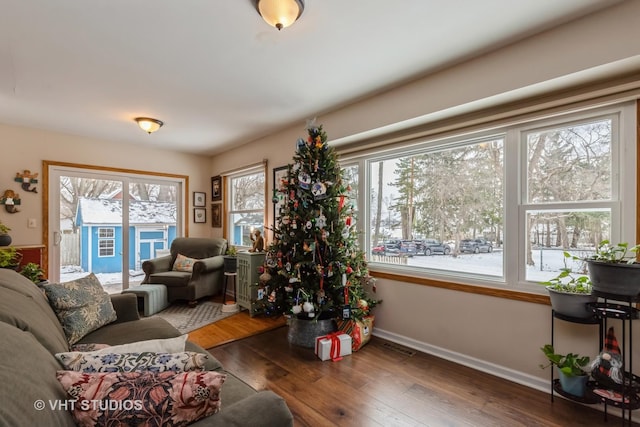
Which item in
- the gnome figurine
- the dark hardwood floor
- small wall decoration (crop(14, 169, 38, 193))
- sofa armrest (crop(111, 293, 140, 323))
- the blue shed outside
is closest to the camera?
the gnome figurine

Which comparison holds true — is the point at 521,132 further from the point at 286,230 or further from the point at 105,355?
the point at 105,355

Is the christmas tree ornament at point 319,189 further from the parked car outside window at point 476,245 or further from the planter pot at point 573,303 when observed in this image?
the planter pot at point 573,303

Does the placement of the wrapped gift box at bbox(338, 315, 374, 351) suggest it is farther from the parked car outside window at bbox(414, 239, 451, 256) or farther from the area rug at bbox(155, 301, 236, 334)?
the area rug at bbox(155, 301, 236, 334)

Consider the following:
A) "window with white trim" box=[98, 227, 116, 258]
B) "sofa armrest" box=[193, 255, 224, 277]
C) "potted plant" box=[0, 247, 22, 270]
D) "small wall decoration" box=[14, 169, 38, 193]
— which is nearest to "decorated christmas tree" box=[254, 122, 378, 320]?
"sofa armrest" box=[193, 255, 224, 277]

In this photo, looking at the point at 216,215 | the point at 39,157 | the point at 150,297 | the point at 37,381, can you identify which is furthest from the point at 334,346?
the point at 39,157

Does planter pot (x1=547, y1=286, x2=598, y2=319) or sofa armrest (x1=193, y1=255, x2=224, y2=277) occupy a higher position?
planter pot (x1=547, y1=286, x2=598, y2=319)

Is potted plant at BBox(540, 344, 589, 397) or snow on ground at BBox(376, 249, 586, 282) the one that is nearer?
potted plant at BBox(540, 344, 589, 397)

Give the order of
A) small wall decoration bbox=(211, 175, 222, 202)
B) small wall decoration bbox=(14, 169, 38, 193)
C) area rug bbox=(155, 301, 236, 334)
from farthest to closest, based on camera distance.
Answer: small wall decoration bbox=(211, 175, 222, 202) < small wall decoration bbox=(14, 169, 38, 193) < area rug bbox=(155, 301, 236, 334)

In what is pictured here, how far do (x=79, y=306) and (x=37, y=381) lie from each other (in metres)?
1.31

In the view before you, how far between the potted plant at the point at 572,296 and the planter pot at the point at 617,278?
0.41 feet

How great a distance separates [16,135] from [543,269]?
5783mm

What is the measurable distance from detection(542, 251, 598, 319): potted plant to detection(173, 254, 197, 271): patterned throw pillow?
13.8ft

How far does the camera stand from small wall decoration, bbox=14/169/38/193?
363cm

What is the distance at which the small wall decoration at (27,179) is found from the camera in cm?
363
